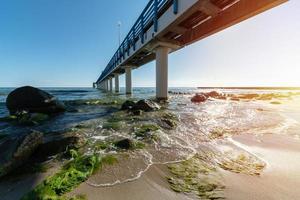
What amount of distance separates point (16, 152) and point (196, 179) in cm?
333

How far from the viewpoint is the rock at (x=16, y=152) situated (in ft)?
11.0

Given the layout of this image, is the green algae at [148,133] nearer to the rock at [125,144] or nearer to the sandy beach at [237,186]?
the rock at [125,144]

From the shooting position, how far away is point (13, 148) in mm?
3752

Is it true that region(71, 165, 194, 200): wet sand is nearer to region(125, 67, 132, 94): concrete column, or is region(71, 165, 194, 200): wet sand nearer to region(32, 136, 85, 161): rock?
region(32, 136, 85, 161): rock

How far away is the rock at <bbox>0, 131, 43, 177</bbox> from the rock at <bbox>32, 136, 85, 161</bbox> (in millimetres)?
138

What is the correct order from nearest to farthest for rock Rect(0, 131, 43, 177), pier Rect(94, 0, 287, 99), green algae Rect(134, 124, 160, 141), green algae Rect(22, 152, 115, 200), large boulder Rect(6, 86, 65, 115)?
green algae Rect(22, 152, 115, 200) → rock Rect(0, 131, 43, 177) → green algae Rect(134, 124, 160, 141) → pier Rect(94, 0, 287, 99) → large boulder Rect(6, 86, 65, 115)

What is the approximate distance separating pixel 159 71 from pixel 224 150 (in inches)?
603

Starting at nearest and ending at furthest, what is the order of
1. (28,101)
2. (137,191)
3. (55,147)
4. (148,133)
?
(137,191) < (55,147) < (148,133) < (28,101)

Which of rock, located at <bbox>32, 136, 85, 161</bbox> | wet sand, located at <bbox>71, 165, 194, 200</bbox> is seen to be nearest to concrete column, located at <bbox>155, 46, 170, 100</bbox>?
rock, located at <bbox>32, 136, 85, 161</bbox>

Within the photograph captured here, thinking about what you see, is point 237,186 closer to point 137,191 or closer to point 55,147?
point 137,191

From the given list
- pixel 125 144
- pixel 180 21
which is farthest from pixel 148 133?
pixel 180 21

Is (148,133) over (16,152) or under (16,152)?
under

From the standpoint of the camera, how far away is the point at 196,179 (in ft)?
10.4

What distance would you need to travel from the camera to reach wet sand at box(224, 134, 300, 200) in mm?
2730
